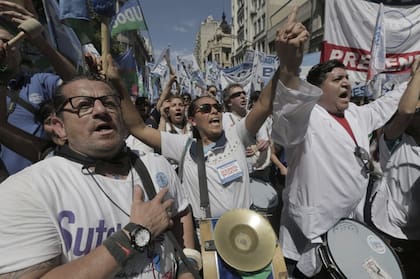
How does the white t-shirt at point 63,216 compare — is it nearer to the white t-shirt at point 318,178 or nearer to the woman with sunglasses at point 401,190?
the white t-shirt at point 318,178

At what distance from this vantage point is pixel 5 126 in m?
1.97

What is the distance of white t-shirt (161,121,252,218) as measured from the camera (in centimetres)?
259

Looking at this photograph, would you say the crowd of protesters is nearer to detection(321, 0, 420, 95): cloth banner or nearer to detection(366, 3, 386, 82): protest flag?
detection(366, 3, 386, 82): protest flag

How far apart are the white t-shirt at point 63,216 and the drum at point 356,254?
1065mm

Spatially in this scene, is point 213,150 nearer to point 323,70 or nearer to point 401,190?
point 323,70

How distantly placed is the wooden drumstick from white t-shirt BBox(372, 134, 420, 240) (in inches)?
114

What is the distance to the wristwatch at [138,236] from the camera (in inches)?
49.6

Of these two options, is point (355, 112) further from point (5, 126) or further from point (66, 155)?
point (5, 126)

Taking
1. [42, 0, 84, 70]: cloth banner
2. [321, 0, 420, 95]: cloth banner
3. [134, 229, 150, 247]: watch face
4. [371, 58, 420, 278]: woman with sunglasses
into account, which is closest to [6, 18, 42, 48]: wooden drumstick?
[42, 0, 84, 70]: cloth banner

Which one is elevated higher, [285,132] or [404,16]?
[404,16]

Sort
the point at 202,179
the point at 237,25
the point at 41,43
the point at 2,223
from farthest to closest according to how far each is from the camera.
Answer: the point at 237,25 < the point at 202,179 < the point at 41,43 < the point at 2,223

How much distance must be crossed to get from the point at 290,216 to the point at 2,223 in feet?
6.03

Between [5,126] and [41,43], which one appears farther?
[41,43]

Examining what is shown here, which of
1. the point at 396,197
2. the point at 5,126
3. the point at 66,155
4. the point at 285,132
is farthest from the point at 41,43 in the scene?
the point at 396,197
